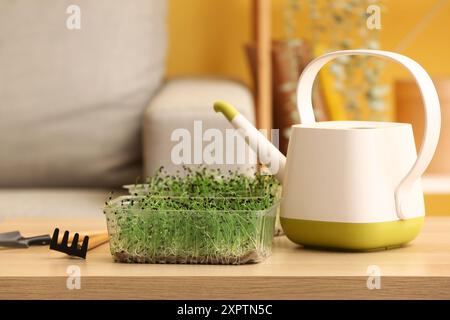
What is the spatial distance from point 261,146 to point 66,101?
1.11 metres

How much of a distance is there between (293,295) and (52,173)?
1.34 meters

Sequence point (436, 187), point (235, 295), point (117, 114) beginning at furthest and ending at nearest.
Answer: point (436, 187) → point (117, 114) → point (235, 295)

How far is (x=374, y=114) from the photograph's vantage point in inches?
103

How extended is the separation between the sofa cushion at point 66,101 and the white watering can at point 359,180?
3.74ft

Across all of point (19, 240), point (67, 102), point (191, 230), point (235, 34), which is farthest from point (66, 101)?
point (191, 230)

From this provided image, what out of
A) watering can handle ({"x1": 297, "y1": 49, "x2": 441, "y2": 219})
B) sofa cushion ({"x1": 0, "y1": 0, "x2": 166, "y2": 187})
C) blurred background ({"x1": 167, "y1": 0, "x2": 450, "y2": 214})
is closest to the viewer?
watering can handle ({"x1": 297, "y1": 49, "x2": 441, "y2": 219})

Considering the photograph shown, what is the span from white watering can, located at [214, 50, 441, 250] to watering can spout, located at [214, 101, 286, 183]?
7 cm

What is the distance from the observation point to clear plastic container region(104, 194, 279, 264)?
1023 mm

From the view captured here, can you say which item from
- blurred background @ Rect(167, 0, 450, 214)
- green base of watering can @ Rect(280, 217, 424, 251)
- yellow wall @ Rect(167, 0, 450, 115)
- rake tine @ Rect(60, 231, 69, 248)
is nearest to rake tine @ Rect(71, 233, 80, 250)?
rake tine @ Rect(60, 231, 69, 248)

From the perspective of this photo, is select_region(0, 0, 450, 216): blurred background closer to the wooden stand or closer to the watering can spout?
the wooden stand

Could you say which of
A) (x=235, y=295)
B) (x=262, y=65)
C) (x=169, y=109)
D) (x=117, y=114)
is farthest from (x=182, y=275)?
(x=262, y=65)

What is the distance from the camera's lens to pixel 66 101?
7.29ft

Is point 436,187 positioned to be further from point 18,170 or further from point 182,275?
point 182,275

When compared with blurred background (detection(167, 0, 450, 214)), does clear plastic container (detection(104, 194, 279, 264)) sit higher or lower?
lower
